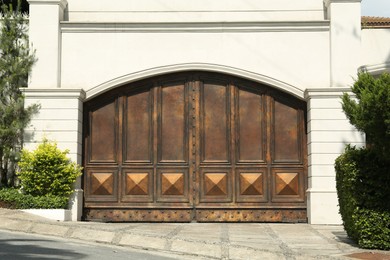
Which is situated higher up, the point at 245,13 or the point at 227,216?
the point at 245,13

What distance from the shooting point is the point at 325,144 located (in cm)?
1479

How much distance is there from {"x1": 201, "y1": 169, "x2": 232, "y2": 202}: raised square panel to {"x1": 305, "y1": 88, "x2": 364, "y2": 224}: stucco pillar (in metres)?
1.90

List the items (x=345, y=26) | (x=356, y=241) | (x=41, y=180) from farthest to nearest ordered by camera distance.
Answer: (x=345, y=26)
(x=41, y=180)
(x=356, y=241)

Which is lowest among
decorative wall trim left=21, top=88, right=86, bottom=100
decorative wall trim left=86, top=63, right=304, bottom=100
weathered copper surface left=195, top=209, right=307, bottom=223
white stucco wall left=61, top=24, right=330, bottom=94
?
weathered copper surface left=195, top=209, right=307, bottom=223

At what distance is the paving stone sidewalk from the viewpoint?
969cm

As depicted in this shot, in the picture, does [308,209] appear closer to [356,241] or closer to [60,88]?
[356,241]

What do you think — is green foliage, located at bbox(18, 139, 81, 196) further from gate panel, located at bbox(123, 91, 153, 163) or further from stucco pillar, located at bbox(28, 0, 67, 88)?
stucco pillar, located at bbox(28, 0, 67, 88)

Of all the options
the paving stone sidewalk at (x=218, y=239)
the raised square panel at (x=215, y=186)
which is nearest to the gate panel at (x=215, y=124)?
the raised square panel at (x=215, y=186)

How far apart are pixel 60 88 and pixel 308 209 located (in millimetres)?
6392

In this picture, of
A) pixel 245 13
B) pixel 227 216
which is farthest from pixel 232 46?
pixel 227 216

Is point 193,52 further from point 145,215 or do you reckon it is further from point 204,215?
point 145,215

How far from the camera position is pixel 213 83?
1545 cm

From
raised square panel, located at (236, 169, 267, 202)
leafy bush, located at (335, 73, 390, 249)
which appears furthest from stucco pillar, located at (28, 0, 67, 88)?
leafy bush, located at (335, 73, 390, 249)

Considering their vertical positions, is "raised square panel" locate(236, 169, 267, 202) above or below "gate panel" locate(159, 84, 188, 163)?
below
